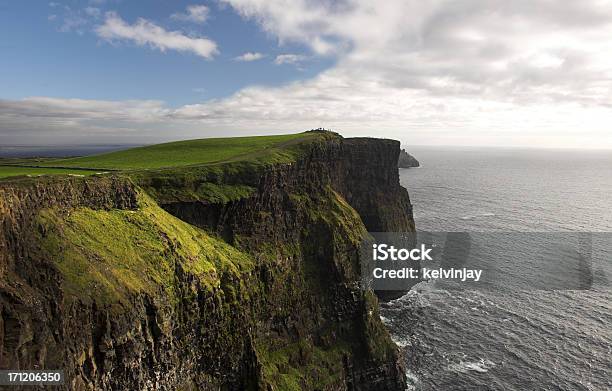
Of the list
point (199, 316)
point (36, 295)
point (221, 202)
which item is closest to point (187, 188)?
point (221, 202)

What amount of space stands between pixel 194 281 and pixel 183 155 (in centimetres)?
4270

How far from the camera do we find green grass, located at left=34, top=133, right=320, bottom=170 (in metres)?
69.6

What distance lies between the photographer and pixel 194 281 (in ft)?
144

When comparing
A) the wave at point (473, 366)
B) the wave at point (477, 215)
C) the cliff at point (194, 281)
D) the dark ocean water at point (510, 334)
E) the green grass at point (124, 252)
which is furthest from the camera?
the wave at point (477, 215)

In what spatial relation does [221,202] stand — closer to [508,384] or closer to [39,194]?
[39,194]

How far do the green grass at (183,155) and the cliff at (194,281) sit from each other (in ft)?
27.5

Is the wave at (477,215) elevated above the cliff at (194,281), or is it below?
below

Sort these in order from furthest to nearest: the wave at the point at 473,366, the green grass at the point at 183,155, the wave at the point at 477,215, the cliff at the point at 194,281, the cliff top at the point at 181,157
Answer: the wave at the point at 477,215, the green grass at the point at 183,155, the wave at the point at 473,366, the cliff top at the point at 181,157, the cliff at the point at 194,281

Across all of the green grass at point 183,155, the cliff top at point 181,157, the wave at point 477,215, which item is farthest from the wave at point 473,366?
the wave at point 477,215

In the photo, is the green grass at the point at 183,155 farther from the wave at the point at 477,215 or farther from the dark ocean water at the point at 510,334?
the wave at the point at 477,215

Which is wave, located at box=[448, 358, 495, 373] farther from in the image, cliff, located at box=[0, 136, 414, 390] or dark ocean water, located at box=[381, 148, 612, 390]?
cliff, located at box=[0, 136, 414, 390]

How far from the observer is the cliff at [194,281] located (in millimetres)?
29969

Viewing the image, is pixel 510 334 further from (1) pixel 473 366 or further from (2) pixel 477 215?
(2) pixel 477 215

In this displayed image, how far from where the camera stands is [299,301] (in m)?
62.9
